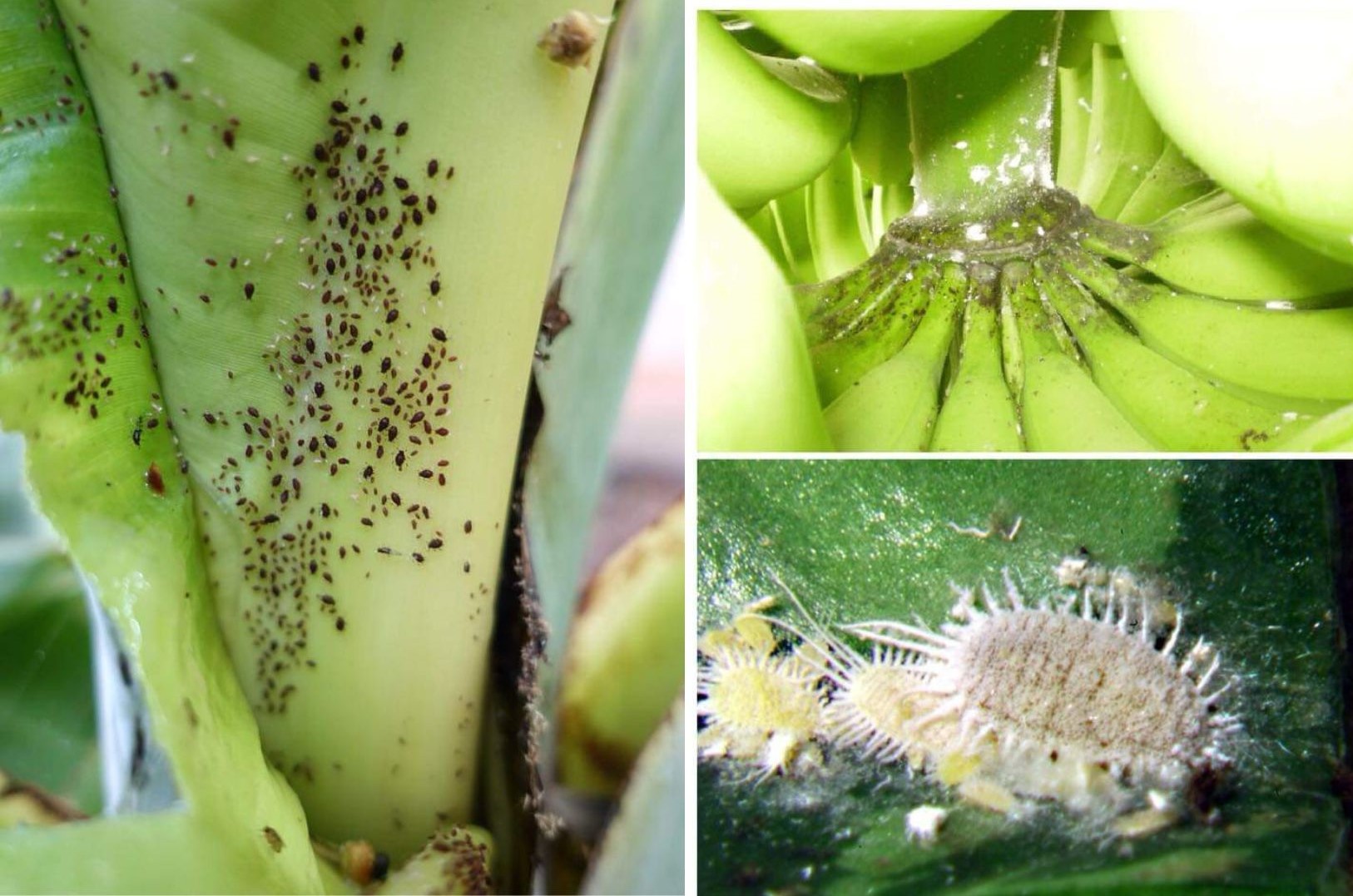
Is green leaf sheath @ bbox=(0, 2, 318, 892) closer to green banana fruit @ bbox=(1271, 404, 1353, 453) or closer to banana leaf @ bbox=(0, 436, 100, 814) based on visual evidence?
banana leaf @ bbox=(0, 436, 100, 814)

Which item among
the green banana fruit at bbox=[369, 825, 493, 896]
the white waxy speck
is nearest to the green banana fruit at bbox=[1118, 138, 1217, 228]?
the white waxy speck

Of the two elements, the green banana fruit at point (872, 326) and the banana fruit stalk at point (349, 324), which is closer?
the banana fruit stalk at point (349, 324)

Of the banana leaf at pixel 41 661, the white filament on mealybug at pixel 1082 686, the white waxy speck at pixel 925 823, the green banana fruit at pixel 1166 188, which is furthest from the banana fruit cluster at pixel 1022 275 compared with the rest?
the banana leaf at pixel 41 661

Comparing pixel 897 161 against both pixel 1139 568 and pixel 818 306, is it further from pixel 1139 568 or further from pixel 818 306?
pixel 1139 568

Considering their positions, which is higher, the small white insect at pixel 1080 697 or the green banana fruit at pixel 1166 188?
the green banana fruit at pixel 1166 188

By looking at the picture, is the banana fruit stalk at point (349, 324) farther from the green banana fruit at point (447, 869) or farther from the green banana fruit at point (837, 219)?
the green banana fruit at point (837, 219)

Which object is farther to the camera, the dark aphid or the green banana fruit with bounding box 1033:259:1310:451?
the green banana fruit with bounding box 1033:259:1310:451
